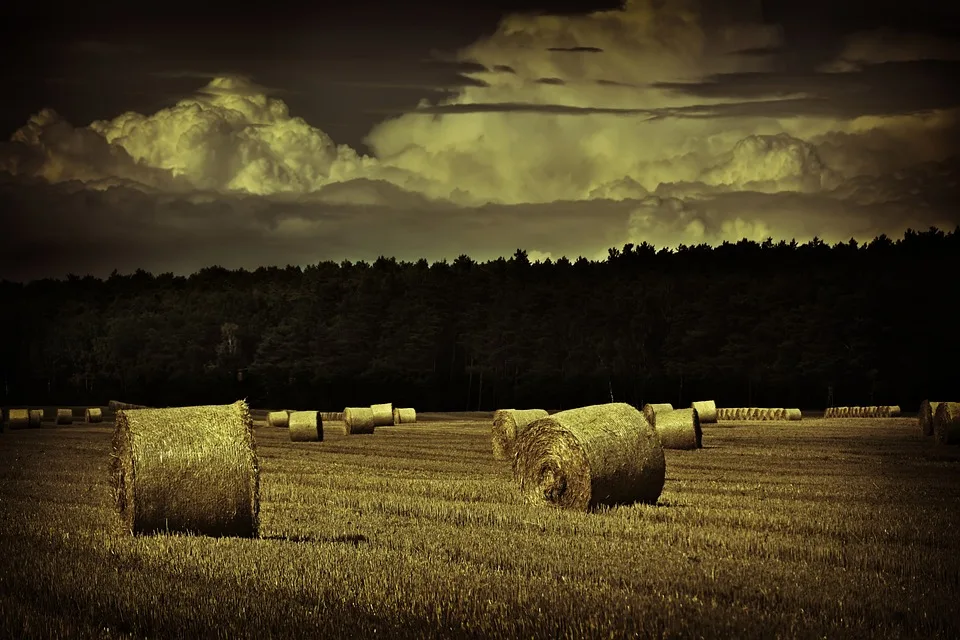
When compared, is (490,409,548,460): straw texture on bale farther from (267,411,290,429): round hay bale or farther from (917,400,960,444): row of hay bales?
(267,411,290,429): round hay bale

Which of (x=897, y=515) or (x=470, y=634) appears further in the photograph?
(x=897, y=515)

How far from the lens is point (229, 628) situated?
877 cm

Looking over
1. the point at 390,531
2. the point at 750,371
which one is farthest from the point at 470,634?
the point at 750,371

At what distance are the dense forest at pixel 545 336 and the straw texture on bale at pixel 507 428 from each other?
4810 cm

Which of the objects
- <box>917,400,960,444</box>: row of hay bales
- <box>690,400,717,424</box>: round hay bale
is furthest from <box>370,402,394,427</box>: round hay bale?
<box>917,400,960,444</box>: row of hay bales

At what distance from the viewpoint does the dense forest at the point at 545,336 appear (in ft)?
248

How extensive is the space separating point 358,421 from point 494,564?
3072 cm

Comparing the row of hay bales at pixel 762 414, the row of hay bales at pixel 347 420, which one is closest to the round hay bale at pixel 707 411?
the row of hay bales at pixel 762 414

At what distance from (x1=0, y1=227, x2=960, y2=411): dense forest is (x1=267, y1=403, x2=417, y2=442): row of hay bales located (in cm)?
3380

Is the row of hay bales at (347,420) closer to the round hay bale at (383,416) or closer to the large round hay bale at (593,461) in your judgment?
the round hay bale at (383,416)

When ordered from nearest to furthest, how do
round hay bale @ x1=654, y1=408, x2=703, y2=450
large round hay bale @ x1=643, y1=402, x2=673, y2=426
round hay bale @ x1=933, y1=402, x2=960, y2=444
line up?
round hay bale @ x1=933, y1=402, x2=960, y2=444
round hay bale @ x1=654, y1=408, x2=703, y2=450
large round hay bale @ x1=643, y1=402, x2=673, y2=426

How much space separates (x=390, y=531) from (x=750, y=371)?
6794 cm

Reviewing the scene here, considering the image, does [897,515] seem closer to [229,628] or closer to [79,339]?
[229,628]

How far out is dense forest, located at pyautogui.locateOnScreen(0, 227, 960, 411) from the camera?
75.6m
